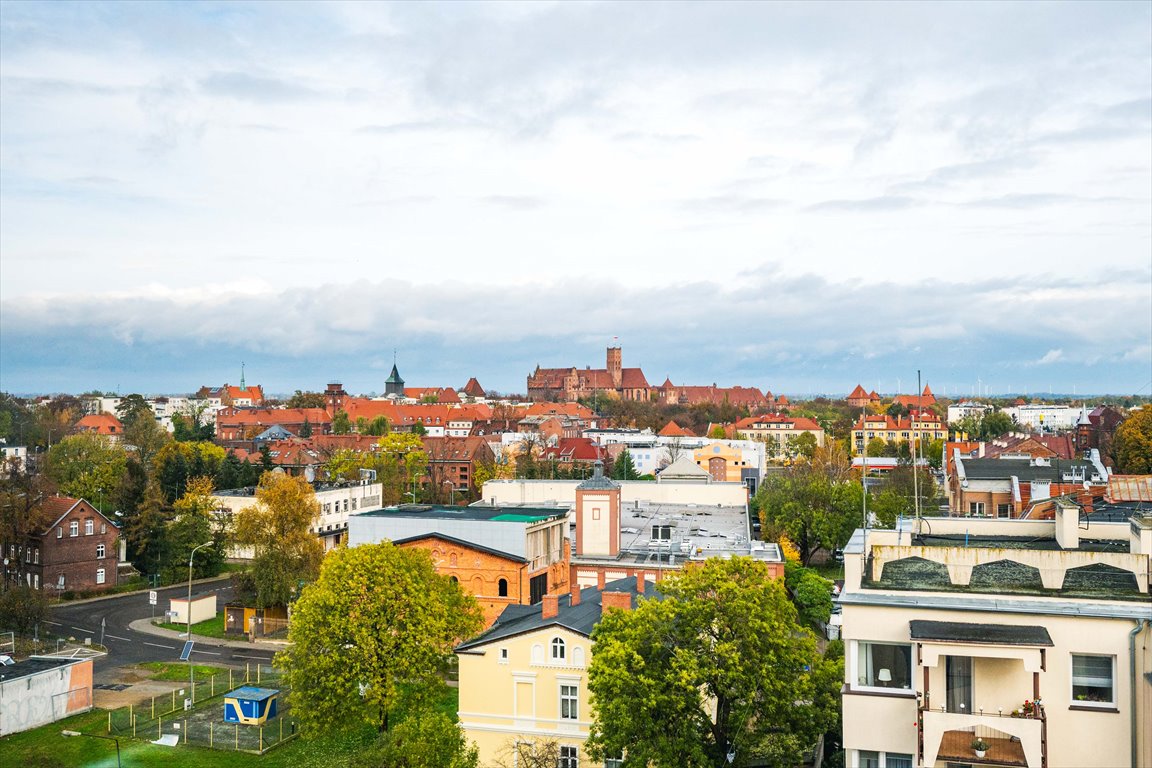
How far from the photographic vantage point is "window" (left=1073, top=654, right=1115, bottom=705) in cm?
1883

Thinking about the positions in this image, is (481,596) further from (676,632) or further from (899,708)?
(899,708)

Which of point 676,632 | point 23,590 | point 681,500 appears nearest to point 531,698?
point 676,632

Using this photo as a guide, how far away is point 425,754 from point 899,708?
37.1 ft

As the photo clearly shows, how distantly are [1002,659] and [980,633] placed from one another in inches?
25.0

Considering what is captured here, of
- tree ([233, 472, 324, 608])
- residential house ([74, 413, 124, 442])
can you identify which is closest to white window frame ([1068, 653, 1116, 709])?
tree ([233, 472, 324, 608])

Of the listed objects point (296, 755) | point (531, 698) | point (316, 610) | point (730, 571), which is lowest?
point (296, 755)

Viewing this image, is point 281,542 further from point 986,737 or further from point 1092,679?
point 1092,679

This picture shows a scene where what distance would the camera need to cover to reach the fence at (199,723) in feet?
113

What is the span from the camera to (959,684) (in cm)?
1909

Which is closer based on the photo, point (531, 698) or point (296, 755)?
point (531, 698)

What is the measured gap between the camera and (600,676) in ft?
75.3

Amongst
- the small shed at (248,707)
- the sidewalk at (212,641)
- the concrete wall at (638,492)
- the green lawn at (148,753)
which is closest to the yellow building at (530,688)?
the green lawn at (148,753)

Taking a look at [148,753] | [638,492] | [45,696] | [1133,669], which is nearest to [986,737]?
[1133,669]

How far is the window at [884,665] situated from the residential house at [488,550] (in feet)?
88.4
